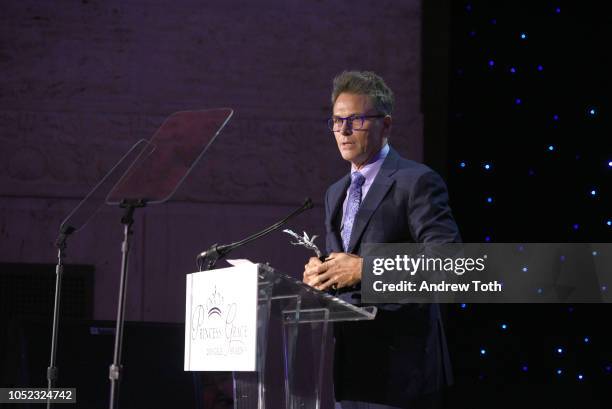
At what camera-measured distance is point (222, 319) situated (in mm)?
2215

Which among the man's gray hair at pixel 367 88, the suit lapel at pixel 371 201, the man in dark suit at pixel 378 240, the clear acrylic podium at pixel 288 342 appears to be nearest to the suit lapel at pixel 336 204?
the man in dark suit at pixel 378 240

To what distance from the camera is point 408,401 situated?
249cm

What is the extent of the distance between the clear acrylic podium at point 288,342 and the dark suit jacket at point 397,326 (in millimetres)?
254

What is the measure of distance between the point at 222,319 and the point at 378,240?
63cm

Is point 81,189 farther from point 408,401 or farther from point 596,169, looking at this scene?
point 408,401

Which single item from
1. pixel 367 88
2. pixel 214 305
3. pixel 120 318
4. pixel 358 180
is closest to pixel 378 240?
pixel 358 180

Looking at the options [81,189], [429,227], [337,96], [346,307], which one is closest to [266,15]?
[81,189]

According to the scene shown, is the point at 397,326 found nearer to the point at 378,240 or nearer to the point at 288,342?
the point at 378,240

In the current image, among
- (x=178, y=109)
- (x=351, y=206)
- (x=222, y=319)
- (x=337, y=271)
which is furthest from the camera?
(x=178, y=109)

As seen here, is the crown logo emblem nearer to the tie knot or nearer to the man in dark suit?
the man in dark suit

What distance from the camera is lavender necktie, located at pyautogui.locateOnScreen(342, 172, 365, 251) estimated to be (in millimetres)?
2730

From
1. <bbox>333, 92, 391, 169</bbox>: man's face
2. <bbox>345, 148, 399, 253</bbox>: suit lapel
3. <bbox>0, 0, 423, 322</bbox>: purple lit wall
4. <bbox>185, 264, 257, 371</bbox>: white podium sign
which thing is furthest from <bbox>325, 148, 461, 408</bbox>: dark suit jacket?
<bbox>0, 0, 423, 322</bbox>: purple lit wall

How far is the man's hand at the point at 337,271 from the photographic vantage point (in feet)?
8.16

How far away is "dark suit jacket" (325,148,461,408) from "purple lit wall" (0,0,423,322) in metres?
2.88
